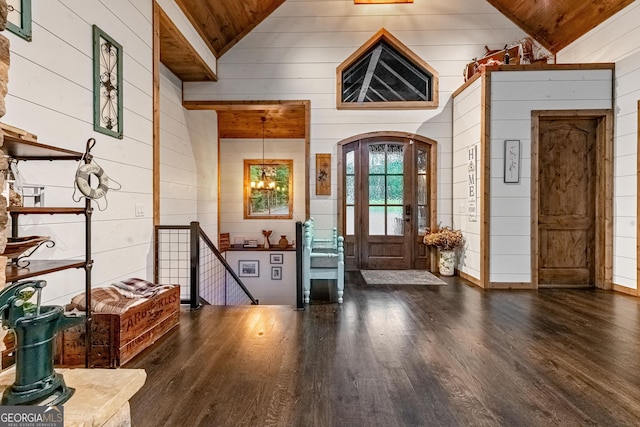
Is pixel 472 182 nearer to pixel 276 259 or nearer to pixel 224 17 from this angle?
pixel 224 17

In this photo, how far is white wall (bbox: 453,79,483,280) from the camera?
4684mm

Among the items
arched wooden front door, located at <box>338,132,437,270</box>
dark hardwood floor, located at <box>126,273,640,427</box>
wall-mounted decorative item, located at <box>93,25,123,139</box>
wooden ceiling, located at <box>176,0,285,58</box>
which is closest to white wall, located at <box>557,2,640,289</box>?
dark hardwood floor, located at <box>126,273,640,427</box>

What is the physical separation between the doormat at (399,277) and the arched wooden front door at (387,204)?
23cm

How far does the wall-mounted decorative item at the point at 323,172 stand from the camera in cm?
563

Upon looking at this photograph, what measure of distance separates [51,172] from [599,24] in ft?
21.4

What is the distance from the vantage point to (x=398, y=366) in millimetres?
2355

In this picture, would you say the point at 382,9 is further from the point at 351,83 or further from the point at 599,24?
the point at 599,24

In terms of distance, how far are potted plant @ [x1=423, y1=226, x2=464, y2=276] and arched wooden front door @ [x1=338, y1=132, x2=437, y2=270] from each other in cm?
37

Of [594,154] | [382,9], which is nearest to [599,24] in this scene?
[594,154]

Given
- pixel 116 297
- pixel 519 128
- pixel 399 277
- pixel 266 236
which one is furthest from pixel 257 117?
pixel 116 297

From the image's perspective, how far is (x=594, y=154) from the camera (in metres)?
4.58

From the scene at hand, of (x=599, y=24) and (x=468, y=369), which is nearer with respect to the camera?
(x=468, y=369)

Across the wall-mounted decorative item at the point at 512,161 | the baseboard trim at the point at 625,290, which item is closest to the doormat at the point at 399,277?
the wall-mounted decorative item at the point at 512,161

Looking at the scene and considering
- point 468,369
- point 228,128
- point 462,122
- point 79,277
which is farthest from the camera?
point 228,128
